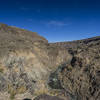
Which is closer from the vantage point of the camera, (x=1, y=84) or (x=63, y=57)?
(x=1, y=84)

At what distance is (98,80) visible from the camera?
8.48 m

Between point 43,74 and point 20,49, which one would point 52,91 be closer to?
point 43,74

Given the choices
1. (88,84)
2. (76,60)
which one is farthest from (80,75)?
(76,60)

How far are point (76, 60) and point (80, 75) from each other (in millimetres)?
2461

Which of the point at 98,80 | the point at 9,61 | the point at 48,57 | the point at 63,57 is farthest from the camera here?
the point at 63,57

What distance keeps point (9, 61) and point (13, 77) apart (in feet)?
6.41

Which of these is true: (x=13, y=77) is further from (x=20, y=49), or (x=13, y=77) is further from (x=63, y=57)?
(x=63, y=57)

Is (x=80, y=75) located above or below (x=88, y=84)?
above

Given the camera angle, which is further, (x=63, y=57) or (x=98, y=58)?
(x=63, y=57)

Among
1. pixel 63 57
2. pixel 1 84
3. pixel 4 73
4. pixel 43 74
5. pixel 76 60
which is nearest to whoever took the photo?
pixel 1 84

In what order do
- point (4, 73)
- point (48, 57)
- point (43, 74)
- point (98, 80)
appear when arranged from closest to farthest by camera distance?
1. point (4, 73)
2. point (98, 80)
3. point (43, 74)
4. point (48, 57)

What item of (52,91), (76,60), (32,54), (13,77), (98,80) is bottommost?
(52,91)

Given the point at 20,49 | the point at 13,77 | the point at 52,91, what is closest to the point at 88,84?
the point at 52,91

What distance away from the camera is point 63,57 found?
51.0 feet
